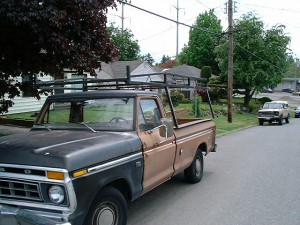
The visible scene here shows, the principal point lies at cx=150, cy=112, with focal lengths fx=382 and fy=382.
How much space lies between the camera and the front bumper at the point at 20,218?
389cm

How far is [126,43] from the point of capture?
2584 inches

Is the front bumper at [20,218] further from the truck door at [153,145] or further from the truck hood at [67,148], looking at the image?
the truck door at [153,145]

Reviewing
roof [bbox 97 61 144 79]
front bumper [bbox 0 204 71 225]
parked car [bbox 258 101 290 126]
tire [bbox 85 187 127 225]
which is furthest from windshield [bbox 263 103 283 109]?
front bumper [bbox 0 204 71 225]

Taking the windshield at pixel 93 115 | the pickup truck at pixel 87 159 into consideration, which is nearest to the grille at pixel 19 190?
the pickup truck at pixel 87 159

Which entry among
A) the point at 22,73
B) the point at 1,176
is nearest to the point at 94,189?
the point at 1,176

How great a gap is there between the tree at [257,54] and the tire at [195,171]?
32519 millimetres

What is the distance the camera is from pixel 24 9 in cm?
721

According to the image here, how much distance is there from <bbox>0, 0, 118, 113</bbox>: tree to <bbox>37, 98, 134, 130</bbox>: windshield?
231cm

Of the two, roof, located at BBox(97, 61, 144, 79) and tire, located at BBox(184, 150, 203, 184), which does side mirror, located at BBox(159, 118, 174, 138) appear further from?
roof, located at BBox(97, 61, 144, 79)

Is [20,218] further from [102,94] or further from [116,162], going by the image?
[102,94]

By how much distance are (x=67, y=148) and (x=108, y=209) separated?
935 mm

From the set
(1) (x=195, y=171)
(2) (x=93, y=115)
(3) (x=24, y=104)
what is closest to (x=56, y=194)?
(2) (x=93, y=115)

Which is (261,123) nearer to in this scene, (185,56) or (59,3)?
(59,3)

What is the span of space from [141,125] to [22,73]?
5344 mm
